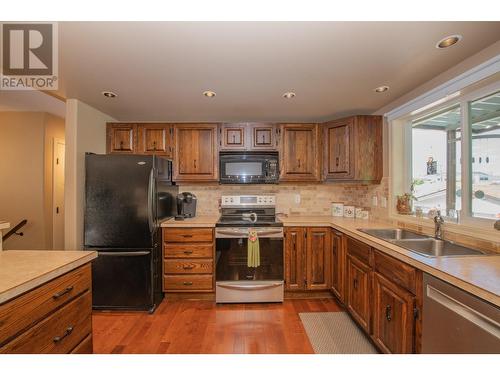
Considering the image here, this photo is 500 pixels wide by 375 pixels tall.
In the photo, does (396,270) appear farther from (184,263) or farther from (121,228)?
(121,228)

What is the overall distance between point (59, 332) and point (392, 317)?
1.94 m

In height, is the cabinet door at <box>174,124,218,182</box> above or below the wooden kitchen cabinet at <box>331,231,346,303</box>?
above

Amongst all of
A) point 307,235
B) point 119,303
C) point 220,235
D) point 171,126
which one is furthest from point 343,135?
point 119,303

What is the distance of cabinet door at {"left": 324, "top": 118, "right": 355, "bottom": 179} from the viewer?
108 inches

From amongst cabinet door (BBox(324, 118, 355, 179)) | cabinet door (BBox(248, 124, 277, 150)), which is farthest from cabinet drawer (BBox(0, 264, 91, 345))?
cabinet door (BBox(324, 118, 355, 179))

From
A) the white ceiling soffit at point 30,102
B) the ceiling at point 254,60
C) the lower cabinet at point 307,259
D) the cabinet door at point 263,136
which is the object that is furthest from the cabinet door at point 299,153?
the white ceiling soffit at point 30,102

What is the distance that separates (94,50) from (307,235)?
2497mm

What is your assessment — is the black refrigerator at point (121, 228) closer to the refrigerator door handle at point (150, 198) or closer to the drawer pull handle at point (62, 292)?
the refrigerator door handle at point (150, 198)

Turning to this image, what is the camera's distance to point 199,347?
1924mm

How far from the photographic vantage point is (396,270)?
154 centimetres

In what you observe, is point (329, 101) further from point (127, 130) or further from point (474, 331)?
point (127, 130)

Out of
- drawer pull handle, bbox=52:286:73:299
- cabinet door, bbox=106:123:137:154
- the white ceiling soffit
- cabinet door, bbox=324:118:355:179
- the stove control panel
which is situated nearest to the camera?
drawer pull handle, bbox=52:286:73:299

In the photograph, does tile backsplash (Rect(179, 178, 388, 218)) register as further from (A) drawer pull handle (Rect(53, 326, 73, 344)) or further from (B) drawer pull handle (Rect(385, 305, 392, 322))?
(A) drawer pull handle (Rect(53, 326, 73, 344))

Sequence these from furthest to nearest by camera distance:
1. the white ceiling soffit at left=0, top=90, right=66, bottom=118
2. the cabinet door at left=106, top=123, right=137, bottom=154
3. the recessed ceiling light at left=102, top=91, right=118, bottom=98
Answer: the cabinet door at left=106, top=123, right=137, bottom=154 → the white ceiling soffit at left=0, top=90, right=66, bottom=118 → the recessed ceiling light at left=102, top=91, right=118, bottom=98
